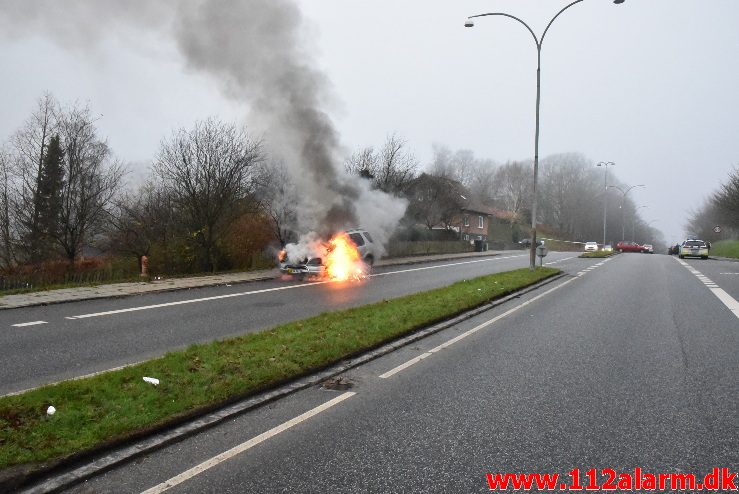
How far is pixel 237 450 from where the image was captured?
356cm

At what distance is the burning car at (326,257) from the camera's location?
Result: 16.4 meters

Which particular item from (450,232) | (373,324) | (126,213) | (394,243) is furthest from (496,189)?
(373,324)

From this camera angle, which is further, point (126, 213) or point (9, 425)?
point (126, 213)

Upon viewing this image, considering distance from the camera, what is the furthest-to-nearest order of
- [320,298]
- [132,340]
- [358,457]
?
[320,298]
[132,340]
[358,457]

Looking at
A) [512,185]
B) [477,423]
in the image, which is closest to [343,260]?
[477,423]

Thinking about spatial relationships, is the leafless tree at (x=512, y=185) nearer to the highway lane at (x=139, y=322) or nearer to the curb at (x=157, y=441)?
the highway lane at (x=139, y=322)

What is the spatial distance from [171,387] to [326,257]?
12.2 metres

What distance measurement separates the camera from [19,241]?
64.7 feet

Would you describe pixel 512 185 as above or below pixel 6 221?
above

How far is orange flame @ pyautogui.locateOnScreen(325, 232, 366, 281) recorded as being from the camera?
1691cm

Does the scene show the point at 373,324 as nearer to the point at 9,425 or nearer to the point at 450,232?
the point at 9,425

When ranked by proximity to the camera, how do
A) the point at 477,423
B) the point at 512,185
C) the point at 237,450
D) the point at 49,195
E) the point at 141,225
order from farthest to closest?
1. the point at 512,185
2. the point at 141,225
3. the point at 49,195
4. the point at 477,423
5. the point at 237,450

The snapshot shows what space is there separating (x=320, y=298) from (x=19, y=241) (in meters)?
15.5

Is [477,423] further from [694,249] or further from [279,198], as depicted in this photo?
[694,249]
